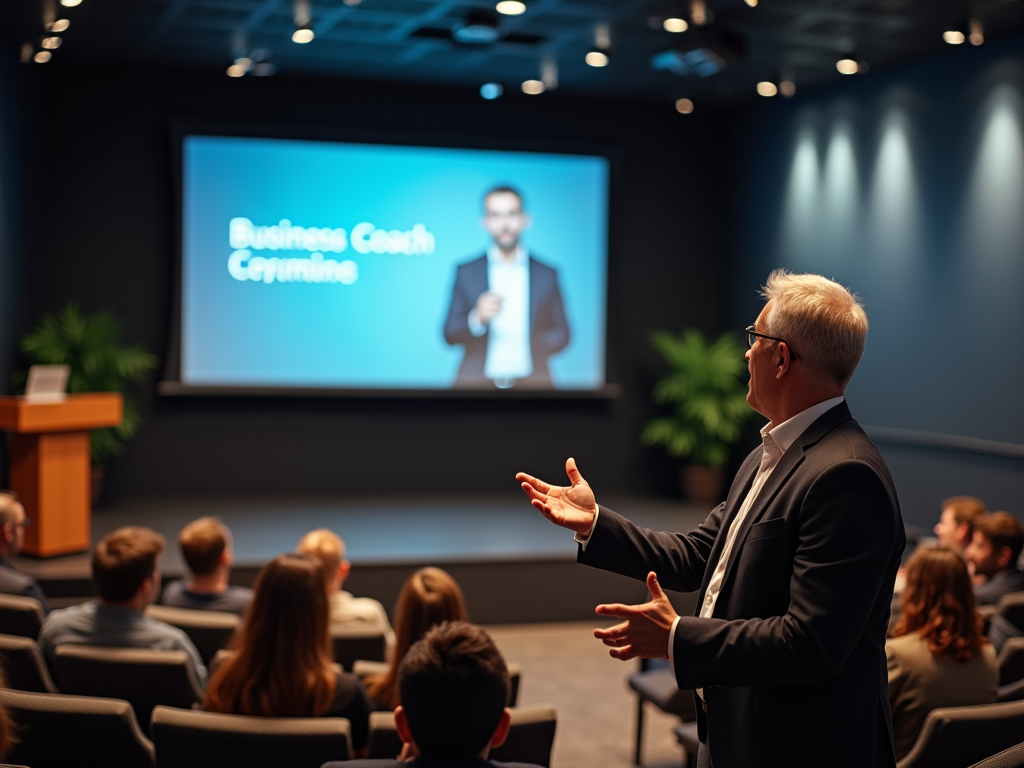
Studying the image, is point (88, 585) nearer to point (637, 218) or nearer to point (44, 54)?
point (44, 54)

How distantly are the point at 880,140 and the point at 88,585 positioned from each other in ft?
19.8

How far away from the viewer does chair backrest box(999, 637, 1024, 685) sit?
11.0 feet

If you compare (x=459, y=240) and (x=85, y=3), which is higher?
(x=85, y=3)

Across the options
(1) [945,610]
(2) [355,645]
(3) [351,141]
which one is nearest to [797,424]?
(1) [945,610]

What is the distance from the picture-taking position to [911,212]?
728 cm

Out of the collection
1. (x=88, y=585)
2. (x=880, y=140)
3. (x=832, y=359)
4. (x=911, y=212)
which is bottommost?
(x=88, y=585)

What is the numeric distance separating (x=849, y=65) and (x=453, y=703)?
6722 mm

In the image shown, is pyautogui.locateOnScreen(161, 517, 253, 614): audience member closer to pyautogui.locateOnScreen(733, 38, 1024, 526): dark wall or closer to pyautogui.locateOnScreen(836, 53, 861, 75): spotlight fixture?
pyautogui.locateOnScreen(733, 38, 1024, 526): dark wall

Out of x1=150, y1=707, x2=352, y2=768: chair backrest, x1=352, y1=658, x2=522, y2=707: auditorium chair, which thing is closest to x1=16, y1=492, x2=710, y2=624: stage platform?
x1=352, y1=658, x2=522, y2=707: auditorium chair

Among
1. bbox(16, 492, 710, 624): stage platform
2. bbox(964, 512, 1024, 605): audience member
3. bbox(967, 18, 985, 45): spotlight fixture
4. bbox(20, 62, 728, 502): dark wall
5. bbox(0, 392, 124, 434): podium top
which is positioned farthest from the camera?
bbox(20, 62, 728, 502): dark wall

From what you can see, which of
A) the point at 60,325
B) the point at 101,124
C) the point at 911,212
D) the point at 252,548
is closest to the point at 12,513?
the point at 252,548

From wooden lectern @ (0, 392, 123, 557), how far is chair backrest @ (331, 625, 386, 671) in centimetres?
318

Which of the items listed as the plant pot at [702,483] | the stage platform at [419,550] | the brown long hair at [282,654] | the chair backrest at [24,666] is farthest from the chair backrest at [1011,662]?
the plant pot at [702,483]

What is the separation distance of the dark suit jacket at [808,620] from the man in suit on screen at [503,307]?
675 cm
